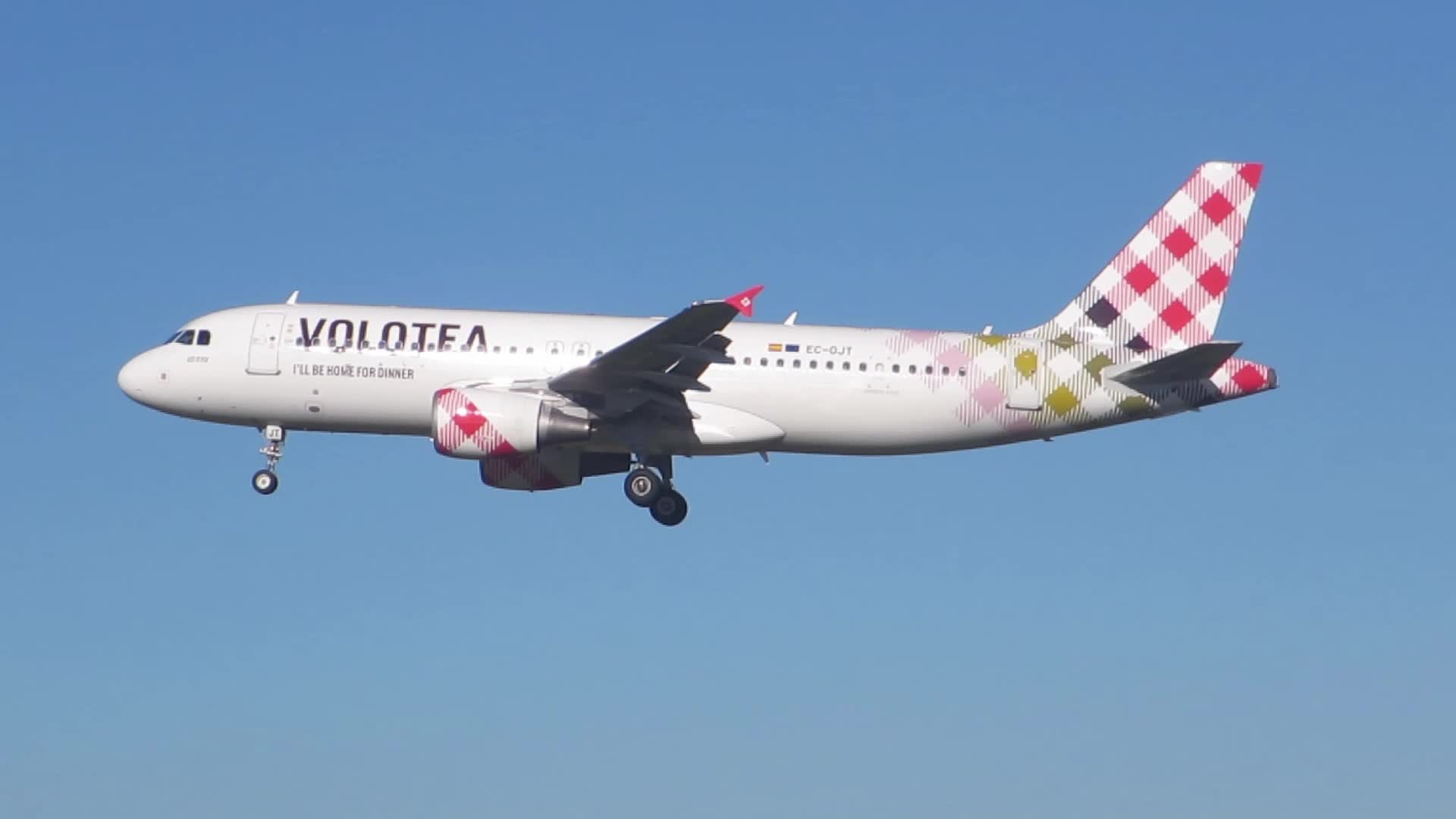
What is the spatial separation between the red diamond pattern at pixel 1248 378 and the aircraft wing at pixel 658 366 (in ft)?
37.6

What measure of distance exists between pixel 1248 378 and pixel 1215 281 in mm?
4035

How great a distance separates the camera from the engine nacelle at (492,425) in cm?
4453

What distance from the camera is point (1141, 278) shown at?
158 ft

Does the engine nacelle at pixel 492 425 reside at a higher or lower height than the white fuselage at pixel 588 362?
lower

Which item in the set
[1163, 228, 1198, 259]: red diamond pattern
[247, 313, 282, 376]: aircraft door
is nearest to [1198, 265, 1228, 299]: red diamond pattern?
[1163, 228, 1198, 259]: red diamond pattern

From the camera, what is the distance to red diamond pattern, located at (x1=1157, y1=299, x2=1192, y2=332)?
4772 centimetres

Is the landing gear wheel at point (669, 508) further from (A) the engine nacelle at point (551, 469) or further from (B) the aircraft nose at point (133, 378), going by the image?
(B) the aircraft nose at point (133, 378)

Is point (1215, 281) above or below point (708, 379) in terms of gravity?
above

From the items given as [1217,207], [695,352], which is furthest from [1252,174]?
[695,352]

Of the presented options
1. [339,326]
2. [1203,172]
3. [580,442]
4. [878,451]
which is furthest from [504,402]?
[1203,172]

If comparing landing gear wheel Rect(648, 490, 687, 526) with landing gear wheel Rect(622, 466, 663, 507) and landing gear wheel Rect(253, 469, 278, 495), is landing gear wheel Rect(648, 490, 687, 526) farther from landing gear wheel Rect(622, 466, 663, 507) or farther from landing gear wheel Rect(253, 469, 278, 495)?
landing gear wheel Rect(253, 469, 278, 495)

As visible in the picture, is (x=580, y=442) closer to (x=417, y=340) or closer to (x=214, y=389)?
(x=417, y=340)

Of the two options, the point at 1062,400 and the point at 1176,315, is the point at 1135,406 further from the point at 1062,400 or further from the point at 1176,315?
the point at 1176,315

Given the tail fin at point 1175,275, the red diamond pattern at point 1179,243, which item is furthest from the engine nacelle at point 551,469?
the red diamond pattern at point 1179,243
